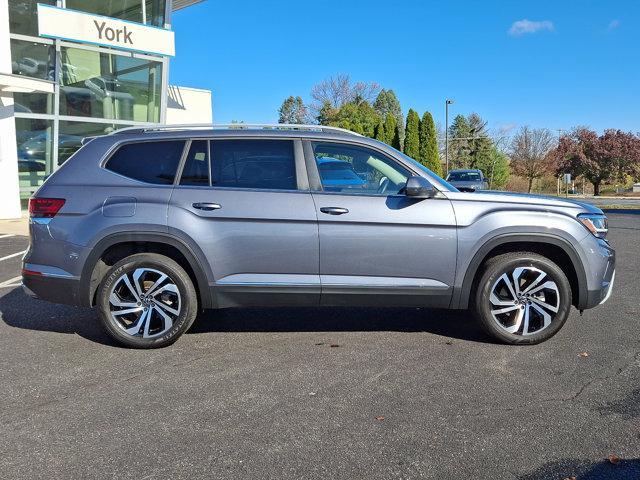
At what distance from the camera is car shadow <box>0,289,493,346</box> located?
16.3ft

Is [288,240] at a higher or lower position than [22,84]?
lower

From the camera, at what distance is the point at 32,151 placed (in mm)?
15625

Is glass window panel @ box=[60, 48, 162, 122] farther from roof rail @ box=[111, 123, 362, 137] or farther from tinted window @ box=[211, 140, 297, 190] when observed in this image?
tinted window @ box=[211, 140, 297, 190]

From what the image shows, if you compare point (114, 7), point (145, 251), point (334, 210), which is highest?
point (114, 7)

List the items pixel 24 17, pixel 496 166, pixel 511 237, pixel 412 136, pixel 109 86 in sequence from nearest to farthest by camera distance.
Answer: pixel 511 237 < pixel 24 17 < pixel 109 86 < pixel 412 136 < pixel 496 166

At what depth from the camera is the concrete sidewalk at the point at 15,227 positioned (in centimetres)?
1260

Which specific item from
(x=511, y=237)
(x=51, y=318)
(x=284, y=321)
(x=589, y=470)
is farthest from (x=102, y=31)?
Answer: (x=589, y=470)

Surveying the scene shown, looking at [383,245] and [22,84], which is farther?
[22,84]

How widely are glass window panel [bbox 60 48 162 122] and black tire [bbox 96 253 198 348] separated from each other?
13.7 meters

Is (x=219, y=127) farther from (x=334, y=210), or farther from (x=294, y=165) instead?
(x=334, y=210)

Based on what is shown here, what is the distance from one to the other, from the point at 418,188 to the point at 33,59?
15120 mm

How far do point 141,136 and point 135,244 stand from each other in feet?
3.09

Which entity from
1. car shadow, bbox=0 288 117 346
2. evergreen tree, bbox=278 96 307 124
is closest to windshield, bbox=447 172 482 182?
car shadow, bbox=0 288 117 346

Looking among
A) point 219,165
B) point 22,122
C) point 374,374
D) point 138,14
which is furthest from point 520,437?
point 138,14
